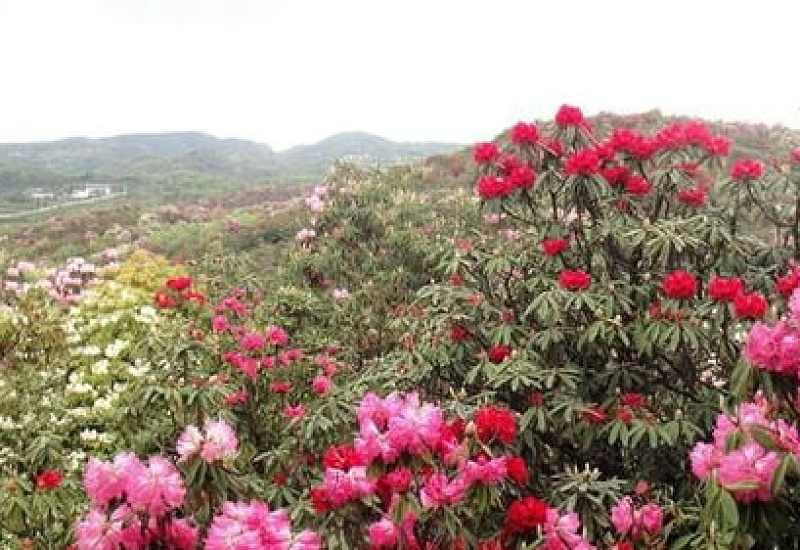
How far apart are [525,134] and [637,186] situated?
0.71 metres

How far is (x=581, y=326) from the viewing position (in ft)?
16.8

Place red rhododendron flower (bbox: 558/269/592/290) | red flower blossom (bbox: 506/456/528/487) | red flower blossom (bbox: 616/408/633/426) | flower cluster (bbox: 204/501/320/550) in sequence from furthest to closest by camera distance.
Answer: red rhododendron flower (bbox: 558/269/592/290) < red flower blossom (bbox: 616/408/633/426) < red flower blossom (bbox: 506/456/528/487) < flower cluster (bbox: 204/501/320/550)

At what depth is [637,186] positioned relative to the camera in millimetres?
5184

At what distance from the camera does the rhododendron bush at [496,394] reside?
8.65ft

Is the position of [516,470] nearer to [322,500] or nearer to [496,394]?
[322,500]

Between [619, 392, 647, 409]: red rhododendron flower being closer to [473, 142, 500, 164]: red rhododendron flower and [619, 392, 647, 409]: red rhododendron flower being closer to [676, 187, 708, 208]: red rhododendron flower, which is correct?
[676, 187, 708, 208]: red rhododendron flower

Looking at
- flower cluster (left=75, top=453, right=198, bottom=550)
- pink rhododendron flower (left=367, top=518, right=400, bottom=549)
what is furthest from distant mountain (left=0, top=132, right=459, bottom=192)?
flower cluster (left=75, top=453, right=198, bottom=550)

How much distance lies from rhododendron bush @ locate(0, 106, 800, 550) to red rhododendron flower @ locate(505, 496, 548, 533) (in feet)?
0.04

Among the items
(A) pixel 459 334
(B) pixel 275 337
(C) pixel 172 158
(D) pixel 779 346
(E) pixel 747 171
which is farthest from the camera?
(C) pixel 172 158

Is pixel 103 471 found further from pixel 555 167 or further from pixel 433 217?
pixel 433 217

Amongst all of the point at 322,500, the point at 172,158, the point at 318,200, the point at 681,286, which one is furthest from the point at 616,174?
the point at 172,158

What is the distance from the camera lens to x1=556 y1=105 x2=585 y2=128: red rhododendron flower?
554cm

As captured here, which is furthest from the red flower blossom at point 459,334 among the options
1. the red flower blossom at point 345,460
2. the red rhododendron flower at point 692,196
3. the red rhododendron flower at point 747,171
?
the red flower blossom at point 345,460

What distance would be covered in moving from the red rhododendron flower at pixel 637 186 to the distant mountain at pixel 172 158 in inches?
2485
